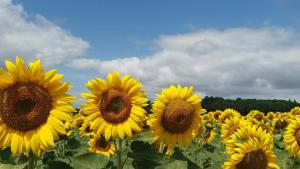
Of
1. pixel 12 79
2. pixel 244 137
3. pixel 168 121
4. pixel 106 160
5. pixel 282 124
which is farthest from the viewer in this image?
pixel 282 124

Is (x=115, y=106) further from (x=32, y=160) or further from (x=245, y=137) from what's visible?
(x=245, y=137)

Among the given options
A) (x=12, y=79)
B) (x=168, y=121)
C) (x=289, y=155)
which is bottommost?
(x=289, y=155)

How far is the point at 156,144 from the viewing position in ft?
22.4

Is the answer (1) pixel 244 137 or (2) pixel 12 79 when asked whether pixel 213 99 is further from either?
(2) pixel 12 79

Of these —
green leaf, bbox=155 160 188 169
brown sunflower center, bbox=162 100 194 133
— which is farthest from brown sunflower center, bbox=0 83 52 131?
brown sunflower center, bbox=162 100 194 133

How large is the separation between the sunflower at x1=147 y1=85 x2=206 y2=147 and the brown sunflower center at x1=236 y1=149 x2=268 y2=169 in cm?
82

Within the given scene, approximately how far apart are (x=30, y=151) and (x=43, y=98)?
0.58m

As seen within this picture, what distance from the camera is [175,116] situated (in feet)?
22.4

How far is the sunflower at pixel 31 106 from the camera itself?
5.12 m

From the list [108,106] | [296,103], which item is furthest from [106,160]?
[296,103]

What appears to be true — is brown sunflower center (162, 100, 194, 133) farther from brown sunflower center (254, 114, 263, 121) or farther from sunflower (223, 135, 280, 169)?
brown sunflower center (254, 114, 263, 121)

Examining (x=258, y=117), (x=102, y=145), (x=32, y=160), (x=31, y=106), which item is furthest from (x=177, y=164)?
(x=258, y=117)

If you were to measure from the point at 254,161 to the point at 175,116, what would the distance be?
1.28 metres

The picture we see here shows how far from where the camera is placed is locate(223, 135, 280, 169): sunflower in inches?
268
